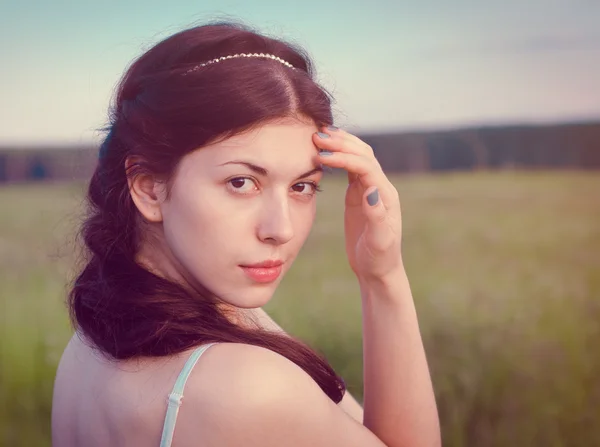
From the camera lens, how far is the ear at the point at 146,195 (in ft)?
4.78

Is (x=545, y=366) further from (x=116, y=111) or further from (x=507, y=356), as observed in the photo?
(x=116, y=111)

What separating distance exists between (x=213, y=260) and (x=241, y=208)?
0.41 feet

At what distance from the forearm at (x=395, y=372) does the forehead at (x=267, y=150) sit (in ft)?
1.40

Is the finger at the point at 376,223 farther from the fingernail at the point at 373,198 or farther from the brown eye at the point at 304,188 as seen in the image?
the brown eye at the point at 304,188

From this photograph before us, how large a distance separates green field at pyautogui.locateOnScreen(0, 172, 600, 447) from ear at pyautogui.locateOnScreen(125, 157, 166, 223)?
2.07ft

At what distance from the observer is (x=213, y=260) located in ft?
4.65

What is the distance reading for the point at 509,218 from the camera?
510cm

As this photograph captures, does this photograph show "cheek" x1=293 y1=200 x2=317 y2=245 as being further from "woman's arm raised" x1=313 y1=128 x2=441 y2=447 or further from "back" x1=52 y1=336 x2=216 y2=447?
"back" x1=52 y1=336 x2=216 y2=447

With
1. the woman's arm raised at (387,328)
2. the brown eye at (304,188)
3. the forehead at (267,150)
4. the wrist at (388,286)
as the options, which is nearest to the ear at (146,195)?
the forehead at (267,150)

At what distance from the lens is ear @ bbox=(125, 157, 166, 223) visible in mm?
1457

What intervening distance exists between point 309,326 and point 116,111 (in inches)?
92.7

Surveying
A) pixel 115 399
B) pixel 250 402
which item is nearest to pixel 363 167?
pixel 250 402

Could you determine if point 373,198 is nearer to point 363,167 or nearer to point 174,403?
point 363,167

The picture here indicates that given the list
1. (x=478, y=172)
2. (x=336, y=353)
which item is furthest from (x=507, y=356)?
(x=478, y=172)
